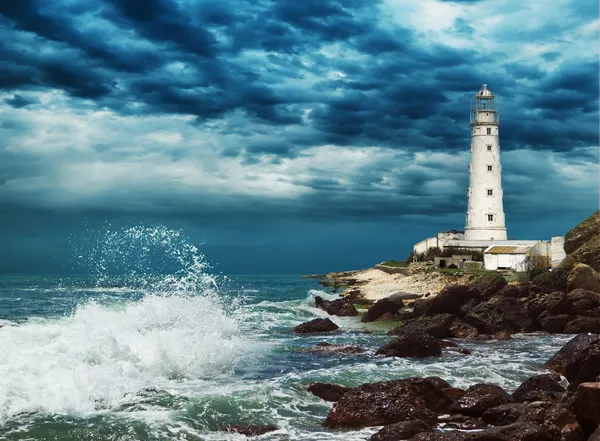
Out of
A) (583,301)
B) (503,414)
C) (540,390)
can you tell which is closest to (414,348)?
(540,390)

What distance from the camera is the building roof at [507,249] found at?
154 ft

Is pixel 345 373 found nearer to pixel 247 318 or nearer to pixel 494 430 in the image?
pixel 494 430

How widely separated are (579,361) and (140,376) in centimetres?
960

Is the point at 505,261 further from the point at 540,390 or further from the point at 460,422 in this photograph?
the point at 460,422

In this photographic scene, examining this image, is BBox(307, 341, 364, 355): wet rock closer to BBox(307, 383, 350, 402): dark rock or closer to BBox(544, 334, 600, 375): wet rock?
BBox(544, 334, 600, 375): wet rock

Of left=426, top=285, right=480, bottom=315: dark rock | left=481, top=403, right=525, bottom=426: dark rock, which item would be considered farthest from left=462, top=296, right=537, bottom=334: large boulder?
left=481, top=403, right=525, bottom=426: dark rock

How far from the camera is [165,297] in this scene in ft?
99.4

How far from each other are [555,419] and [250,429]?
15.8 ft

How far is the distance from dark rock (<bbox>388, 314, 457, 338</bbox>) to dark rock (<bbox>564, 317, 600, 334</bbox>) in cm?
413

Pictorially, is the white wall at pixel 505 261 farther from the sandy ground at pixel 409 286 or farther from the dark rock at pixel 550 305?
the dark rock at pixel 550 305

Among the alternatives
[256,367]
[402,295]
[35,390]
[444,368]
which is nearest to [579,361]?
[444,368]

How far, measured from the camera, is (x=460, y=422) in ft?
37.5

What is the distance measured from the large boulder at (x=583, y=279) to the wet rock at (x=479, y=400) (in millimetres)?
18797

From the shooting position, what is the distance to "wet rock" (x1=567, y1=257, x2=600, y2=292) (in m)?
28.9
